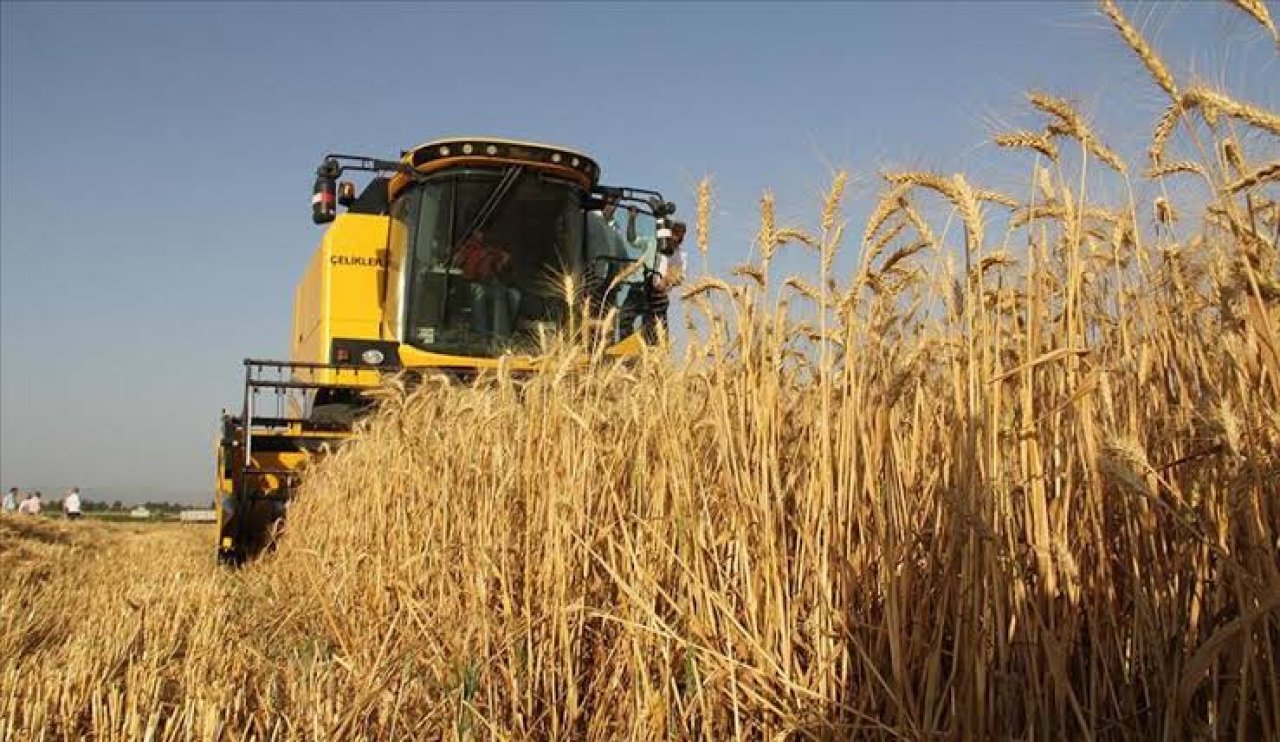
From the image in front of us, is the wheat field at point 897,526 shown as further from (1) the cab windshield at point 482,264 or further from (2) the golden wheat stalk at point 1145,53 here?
(1) the cab windshield at point 482,264

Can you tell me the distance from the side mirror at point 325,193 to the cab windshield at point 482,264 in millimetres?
782

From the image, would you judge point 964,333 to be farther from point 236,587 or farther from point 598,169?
point 598,169

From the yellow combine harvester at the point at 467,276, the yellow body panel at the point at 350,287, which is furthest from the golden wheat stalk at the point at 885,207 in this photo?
the yellow body panel at the point at 350,287

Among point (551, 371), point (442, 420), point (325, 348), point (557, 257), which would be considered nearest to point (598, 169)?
point (557, 257)

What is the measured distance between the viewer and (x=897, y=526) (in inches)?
84.6

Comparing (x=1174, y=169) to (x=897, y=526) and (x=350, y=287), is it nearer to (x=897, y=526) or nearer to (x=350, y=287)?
(x=897, y=526)

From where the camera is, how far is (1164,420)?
6.57 ft

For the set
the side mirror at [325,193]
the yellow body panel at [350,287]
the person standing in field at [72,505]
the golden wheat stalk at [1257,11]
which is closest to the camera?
the golden wheat stalk at [1257,11]

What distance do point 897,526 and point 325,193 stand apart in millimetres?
5718

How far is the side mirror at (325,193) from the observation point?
7074mm

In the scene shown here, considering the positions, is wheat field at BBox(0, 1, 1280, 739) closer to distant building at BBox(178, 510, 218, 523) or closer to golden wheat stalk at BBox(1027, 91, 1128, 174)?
golden wheat stalk at BBox(1027, 91, 1128, 174)

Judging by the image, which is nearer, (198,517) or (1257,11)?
(1257,11)

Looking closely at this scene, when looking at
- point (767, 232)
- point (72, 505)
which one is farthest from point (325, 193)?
point (72, 505)

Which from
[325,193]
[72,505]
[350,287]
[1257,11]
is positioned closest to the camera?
[1257,11]
